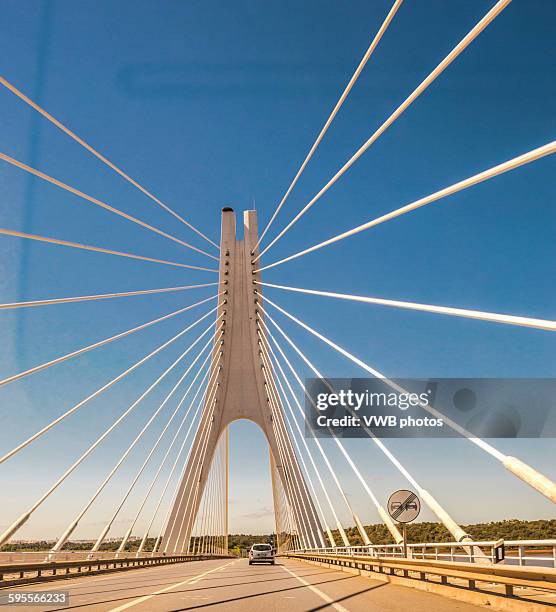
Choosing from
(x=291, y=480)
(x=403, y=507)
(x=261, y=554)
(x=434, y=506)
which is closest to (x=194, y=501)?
(x=291, y=480)

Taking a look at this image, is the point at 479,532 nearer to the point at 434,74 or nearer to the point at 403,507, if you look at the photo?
the point at 403,507

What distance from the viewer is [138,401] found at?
21.7 metres

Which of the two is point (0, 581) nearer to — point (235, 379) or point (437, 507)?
point (437, 507)

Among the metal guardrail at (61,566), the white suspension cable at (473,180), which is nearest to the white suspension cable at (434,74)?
the white suspension cable at (473,180)

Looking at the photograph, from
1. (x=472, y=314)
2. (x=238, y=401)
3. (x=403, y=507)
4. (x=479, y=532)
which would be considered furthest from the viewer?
(x=238, y=401)

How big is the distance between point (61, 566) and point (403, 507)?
824 cm

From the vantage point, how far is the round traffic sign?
46.3 ft

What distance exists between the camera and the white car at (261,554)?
2998cm

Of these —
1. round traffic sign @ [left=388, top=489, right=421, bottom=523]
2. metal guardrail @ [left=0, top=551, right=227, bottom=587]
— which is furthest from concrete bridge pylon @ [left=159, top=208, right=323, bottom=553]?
round traffic sign @ [left=388, top=489, right=421, bottom=523]

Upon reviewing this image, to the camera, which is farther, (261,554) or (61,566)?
(261,554)

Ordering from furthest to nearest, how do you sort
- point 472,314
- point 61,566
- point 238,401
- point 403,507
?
point 238,401 < point 61,566 < point 403,507 < point 472,314

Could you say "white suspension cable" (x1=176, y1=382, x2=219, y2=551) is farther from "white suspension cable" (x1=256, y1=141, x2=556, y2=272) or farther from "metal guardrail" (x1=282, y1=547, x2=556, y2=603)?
"white suspension cable" (x1=256, y1=141, x2=556, y2=272)

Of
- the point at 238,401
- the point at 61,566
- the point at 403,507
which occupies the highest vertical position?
the point at 238,401

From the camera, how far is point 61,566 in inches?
648
